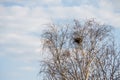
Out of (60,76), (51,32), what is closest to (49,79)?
(60,76)

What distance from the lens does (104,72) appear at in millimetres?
24406

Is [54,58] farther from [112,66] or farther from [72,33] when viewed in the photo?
[112,66]

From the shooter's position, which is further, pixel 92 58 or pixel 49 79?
pixel 92 58

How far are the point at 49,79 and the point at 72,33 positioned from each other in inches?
158

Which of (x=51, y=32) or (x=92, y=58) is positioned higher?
(x=51, y=32)

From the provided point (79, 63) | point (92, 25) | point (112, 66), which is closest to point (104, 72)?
point (112, 66)

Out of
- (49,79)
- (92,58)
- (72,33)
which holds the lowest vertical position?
(49,79)

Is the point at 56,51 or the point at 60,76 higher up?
the point at 56,51

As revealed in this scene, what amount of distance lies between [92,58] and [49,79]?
392 cm

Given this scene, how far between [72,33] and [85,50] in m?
1.68

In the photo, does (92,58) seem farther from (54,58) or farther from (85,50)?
(54,58)

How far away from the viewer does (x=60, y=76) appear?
23.3m

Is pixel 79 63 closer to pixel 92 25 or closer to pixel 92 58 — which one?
pixel 92 58

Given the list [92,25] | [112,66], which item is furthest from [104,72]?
[92,25]
